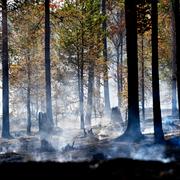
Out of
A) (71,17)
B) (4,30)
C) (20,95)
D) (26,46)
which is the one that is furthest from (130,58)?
(20,95)

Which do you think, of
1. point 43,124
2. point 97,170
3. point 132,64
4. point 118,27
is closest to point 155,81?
point 132,64

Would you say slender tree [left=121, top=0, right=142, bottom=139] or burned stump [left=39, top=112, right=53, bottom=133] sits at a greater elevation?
slender tree [left=121, top=0, right=142, bottom=139]

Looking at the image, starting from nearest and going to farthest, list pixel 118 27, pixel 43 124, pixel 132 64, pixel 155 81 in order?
pixel 155 81, pixel 132 64, pixel 43 124, pixel 118 27

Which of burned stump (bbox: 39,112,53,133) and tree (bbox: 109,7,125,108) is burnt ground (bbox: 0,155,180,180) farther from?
tree (bbox: 109,7,125,108)

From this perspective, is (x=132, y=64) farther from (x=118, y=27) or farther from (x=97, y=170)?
(x=118, y=27)

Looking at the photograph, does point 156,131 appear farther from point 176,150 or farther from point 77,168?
point 77,168

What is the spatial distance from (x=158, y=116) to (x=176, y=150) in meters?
3.35

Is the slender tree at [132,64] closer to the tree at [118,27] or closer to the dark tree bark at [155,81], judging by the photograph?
the dark tree bark at [155,81]

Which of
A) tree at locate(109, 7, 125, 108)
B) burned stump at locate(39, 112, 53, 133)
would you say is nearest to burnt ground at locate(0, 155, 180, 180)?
burned stump at locate(39, 112, 53, 133)

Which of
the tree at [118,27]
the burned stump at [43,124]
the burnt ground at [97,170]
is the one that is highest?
the tree at [118,27]

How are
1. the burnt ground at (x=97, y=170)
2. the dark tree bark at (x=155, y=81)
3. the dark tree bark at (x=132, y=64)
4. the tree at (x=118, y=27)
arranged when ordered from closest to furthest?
the burnt ground at (x=97, y=170) < the dark tree bark at (x=155, y=81) < the dark tree bark at (x=132, y=64) < the tree at (x=118, y=27)

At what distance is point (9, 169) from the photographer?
8.78 m

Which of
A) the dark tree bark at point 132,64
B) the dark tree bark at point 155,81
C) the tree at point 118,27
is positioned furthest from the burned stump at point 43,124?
the tree at point 118,27

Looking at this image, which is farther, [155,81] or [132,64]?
[132,64]
